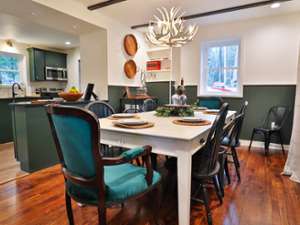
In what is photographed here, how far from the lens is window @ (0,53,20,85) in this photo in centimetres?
556

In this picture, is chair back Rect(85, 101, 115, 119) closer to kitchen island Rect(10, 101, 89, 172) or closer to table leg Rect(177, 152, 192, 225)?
kitchen island Rect(10, 101, 89, 172)

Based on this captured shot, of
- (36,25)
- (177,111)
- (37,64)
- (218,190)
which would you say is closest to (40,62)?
(37,64)

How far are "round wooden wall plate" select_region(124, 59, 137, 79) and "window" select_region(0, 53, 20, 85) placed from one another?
11.6ft

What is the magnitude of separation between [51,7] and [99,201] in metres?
2.95

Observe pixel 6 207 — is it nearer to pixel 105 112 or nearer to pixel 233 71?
pixel 105 112

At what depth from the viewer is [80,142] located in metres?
1.08

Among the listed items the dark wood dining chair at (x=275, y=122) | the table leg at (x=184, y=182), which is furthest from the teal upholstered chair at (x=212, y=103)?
the table leg at (x=184, y=182)

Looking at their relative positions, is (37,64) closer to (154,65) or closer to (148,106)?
(154,65)

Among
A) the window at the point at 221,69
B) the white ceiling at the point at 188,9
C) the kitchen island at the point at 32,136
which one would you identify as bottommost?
the kitchen island at the point at 32,136

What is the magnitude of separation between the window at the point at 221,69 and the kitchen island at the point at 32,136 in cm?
294

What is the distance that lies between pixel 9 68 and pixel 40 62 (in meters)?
0.81

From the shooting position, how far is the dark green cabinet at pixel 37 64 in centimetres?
584

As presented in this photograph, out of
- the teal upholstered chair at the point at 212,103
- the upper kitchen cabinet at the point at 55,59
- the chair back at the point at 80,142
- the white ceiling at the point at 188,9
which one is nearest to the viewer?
the chair back at the point at 80,142

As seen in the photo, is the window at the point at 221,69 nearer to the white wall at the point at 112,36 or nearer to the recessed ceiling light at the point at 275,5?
the recessed ceiling light at the point at 275,5
